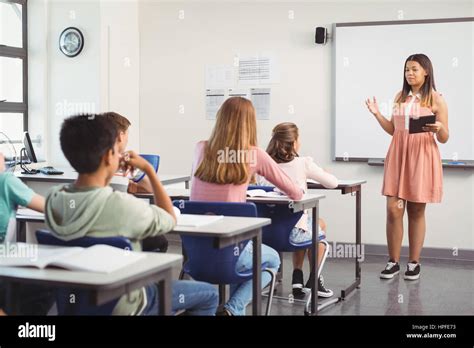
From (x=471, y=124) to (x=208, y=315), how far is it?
3939 millimetres

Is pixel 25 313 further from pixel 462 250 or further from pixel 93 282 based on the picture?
pixel 462 250

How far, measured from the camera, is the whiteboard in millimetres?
5969

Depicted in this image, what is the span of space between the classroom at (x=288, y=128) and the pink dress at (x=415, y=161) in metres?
0.01

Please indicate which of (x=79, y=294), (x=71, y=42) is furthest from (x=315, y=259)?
(x=71, y=42)

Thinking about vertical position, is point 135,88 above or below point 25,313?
above

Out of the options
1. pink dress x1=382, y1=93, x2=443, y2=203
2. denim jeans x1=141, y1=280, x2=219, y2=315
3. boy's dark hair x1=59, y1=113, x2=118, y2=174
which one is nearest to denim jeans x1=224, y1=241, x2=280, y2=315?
denim jeans x1=141, y1=280, x2=219, y2=315

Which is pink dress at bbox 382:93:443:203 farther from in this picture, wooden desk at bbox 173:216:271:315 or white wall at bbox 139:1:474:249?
wooden desk at bbox 173:216:271:315

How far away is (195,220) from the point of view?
292 cm

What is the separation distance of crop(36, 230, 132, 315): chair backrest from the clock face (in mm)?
4477

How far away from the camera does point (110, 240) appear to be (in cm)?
228

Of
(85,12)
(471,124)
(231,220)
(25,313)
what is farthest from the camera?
(85,12)

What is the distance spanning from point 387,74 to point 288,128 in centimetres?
218

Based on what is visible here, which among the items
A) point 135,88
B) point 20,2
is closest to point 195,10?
point 135,88

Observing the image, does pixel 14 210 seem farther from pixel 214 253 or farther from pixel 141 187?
pixel 141 187
